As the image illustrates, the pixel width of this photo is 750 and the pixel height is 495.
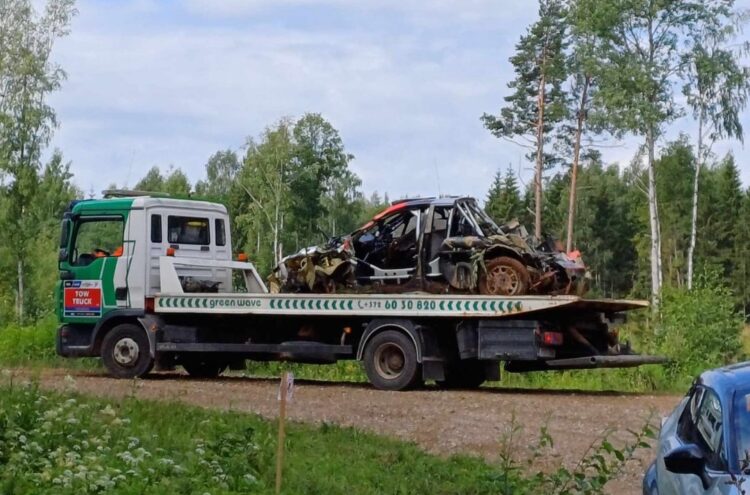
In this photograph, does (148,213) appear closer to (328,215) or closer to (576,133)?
(576,133)

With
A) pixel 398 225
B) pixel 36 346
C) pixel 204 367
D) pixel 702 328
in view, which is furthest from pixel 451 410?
pixel 36 346

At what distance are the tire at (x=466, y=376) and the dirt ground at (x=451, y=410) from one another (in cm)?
52

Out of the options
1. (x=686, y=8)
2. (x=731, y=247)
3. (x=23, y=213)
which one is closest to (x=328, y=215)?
(x=731, y=247)

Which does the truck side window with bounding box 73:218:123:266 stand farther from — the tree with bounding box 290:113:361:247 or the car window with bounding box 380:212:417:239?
the tree with bounding box 290:113:361:247

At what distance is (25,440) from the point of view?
30.9 ft

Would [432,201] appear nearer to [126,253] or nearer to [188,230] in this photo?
[188,230]

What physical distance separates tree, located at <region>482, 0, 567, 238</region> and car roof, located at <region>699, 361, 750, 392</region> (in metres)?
46.3

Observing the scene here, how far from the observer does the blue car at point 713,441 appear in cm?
648

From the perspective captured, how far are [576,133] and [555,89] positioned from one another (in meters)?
2.16

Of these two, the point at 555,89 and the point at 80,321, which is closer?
the point at 80,321

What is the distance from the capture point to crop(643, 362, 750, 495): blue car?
21.3ft

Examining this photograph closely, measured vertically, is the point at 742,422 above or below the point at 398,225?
below

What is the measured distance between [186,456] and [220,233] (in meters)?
10.9

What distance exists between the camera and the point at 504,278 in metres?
17.8
